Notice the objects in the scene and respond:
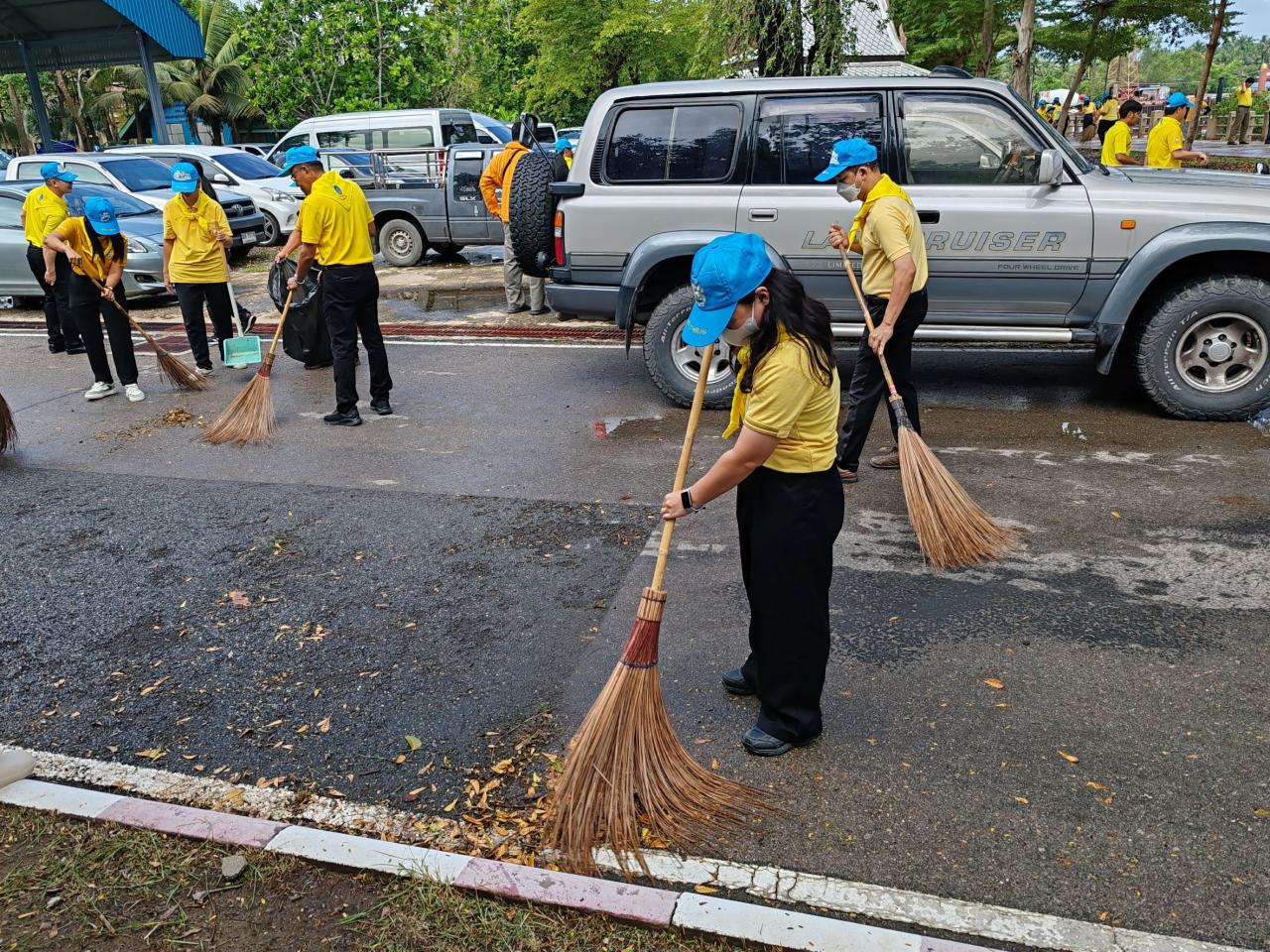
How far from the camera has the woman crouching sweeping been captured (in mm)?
2887

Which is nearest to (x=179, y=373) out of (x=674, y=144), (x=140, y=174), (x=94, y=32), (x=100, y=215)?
(x=100, y=215)

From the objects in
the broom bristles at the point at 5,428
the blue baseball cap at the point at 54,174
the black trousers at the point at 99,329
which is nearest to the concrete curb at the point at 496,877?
the broom bristles at the point at 5,428

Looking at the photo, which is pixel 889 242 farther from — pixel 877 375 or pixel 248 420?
pixel 248 420

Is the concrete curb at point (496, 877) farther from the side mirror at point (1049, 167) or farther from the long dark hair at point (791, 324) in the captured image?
the side mirror at point (1049, 167)

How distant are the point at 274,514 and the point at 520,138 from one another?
6.19 m

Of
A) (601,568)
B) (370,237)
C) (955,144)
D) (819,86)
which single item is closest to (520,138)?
(370,237)

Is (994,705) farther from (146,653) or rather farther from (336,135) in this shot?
(336,135)

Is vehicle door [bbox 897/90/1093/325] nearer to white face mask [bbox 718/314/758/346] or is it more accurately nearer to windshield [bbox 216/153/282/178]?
white face mask [bbox 718/314/758/346]

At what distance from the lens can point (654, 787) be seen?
10.2ft

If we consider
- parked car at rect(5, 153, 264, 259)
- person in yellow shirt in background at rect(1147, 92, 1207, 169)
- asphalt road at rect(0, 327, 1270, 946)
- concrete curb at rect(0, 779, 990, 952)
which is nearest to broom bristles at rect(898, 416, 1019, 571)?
asphalt road at rect(0, 327, 1270, 946)

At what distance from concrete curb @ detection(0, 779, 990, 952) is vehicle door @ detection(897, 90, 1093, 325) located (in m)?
5.19

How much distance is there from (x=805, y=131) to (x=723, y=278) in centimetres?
459

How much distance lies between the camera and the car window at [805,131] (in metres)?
6.79

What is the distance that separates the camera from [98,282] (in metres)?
7.96
